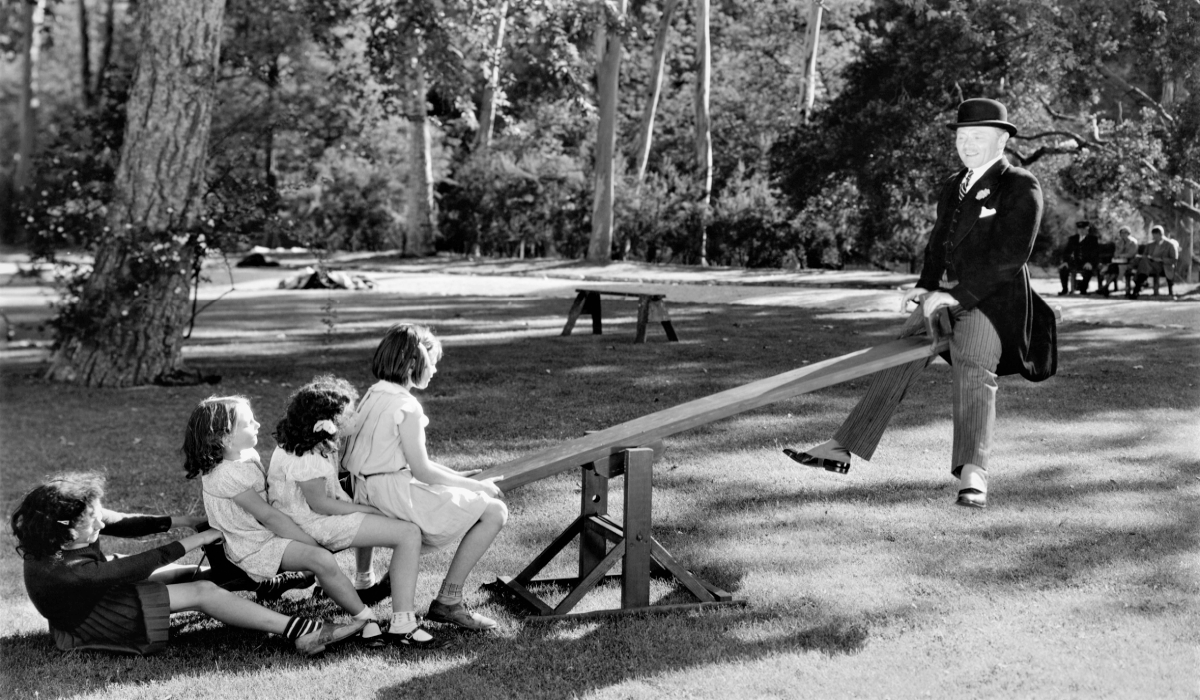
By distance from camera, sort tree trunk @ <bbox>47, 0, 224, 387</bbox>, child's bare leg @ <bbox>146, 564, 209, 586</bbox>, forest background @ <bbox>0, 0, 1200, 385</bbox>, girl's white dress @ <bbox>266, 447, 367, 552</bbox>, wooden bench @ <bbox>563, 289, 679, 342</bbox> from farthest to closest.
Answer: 1. wooden bench @ <bbox>563, 289, 679, 342</bbox>
2. forest background @ <bbox>0, 0, 1200, 385</bbox>
3. tree trunk @ <bbox>47, 0, 224, 387</bbox>
4. child's bare leg @ <bbox>146, 564, 209, 586</bbox>
5. girl's white dress @ <bbox>266, 447, 367, 552</bbox>

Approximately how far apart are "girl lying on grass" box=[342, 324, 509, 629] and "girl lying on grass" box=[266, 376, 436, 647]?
75 millimetres

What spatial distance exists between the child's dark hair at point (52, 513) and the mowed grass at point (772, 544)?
47 cm

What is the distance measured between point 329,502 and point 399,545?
13.0 inches

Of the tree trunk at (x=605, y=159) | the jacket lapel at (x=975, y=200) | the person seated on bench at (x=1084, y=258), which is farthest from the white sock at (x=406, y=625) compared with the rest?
the tree trunk at (x=605, y=159)

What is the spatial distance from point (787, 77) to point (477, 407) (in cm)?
3527

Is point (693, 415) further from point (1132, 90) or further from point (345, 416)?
point (1132, 90)

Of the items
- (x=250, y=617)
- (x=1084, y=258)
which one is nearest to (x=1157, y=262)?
(x=1084, y=258)

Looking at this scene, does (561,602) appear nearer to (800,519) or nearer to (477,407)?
(800,519)

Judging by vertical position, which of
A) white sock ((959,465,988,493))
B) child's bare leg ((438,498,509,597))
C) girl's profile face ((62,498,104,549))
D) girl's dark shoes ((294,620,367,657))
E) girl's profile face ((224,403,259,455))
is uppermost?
girl's profile face ((224,403,259,455))

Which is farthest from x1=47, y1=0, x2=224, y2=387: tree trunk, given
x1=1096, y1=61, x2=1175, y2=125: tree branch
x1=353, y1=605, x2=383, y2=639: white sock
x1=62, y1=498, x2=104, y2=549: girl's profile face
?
x1=1096, y1=61, x2=1175, y2=125: tree branch

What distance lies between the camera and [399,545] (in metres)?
4.84

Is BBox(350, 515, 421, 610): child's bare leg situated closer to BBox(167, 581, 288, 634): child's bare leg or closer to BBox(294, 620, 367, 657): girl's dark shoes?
BBox(294, 620, 367, 657): girl's dark shoes

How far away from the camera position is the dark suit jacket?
5309mm

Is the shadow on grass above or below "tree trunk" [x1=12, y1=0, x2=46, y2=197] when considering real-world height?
below
